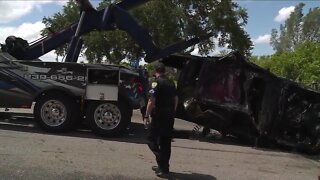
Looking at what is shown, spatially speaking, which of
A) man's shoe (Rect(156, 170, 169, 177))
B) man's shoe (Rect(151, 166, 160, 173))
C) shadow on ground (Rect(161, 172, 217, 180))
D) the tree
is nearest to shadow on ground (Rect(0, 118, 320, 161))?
man's shoe (Rect(151, 166, 160, 173))

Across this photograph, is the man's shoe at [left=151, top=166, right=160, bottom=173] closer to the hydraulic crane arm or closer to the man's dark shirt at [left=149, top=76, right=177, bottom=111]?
the man's dark shirt at [left=149, top=76, right=177, bottom=111]

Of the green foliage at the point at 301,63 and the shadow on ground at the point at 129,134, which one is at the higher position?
the green foliage at the point at 301,63

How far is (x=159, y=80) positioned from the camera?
25.3ft

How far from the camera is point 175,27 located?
31422 mm

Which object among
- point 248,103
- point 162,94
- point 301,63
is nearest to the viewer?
point 162,94

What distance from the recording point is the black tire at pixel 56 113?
10.8 metres

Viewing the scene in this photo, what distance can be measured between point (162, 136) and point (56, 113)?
3.96m

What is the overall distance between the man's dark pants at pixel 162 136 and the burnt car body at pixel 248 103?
4.01m

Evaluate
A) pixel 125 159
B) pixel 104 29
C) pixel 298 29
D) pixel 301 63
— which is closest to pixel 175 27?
pixel 301 63

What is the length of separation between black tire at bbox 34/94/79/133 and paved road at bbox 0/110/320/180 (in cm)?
24

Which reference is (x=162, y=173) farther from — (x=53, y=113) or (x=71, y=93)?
(x=53, y=113)

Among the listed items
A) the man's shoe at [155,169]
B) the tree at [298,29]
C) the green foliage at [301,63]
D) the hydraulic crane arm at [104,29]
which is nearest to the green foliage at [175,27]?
the green foliage at [301,63]

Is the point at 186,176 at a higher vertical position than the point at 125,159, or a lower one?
lower

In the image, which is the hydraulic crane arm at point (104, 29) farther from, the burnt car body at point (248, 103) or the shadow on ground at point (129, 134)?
the shadow on ground at point (129, 134)
